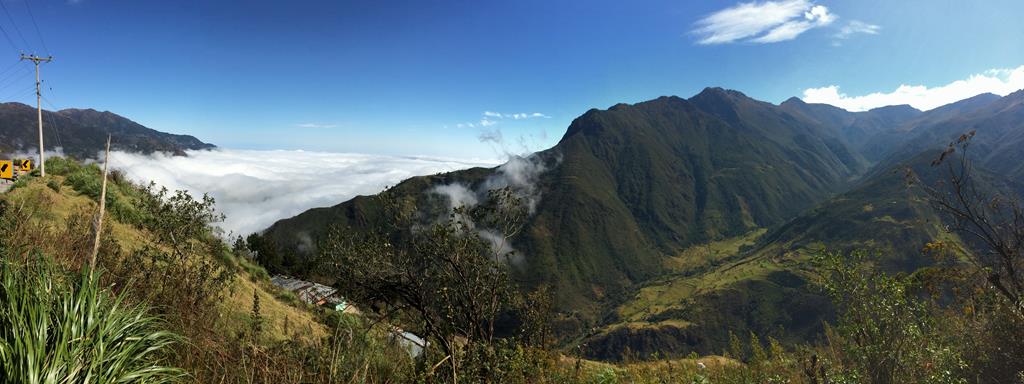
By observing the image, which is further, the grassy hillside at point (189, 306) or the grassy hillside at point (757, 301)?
the grassy hillside at point (757, 301)

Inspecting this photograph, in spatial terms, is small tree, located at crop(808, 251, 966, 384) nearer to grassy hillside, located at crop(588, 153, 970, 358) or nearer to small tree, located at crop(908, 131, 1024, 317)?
small tree, located at crop(908, 131, 1024, 317)

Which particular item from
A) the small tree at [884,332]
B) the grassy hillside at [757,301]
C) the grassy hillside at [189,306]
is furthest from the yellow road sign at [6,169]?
the grassy hillside at [757,301]

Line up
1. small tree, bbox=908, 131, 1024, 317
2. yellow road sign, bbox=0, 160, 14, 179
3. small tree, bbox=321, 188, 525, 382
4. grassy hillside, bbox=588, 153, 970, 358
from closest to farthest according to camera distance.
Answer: small tree, bbox=908, 131, 1024, 317 < small tree, bbox=321, 188, 525, 382 < yellow road sign, bbox=0, 160, 14, 179 < grassy hillside, bbox=588, 153, 970, 358

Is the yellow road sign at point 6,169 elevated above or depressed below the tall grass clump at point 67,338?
above

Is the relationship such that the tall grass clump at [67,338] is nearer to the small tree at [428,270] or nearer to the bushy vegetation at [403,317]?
the bushy vegetation at [403,317]

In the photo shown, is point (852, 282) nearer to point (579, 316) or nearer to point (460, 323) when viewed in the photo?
point (460, 323)

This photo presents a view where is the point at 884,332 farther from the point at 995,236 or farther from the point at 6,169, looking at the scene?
the point at 6,169

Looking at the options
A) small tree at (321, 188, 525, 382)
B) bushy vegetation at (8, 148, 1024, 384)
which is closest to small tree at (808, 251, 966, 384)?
bushy vegetation at (8, 148, 1024, 384)

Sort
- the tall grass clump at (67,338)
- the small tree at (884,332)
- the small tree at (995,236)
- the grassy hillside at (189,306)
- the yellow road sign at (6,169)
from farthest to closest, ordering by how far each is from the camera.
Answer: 1. the yellow road sign at (6,169)
2. the small tree at (995,236)
3. the small tree at (884,332)
4. the grassy hillside at (189,306)
5. the tall grass clump at (67,338)

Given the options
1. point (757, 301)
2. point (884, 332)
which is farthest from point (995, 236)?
point (757, 301)
